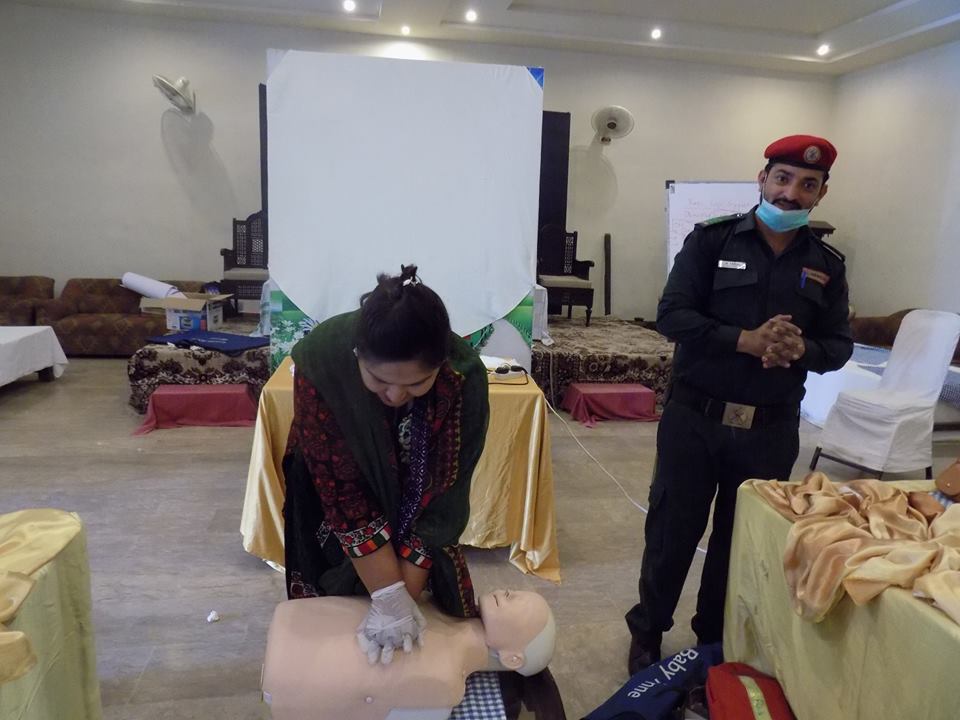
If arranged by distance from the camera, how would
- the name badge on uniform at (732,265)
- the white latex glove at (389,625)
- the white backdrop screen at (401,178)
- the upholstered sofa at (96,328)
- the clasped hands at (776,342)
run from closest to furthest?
the white latex glove at (389,625), the clasped hands at (776,342), the name badge on uniform at (732,265), the white backdrop screen at (401,178), the upholstered sofa at (96,328)

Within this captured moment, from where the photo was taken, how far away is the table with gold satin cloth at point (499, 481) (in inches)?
79.0

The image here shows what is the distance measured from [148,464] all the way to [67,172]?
12.6ft

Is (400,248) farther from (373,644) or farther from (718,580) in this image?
(373,644)

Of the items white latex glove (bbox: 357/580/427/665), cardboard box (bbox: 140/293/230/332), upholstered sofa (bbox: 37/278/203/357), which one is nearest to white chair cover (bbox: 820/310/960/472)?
white latex glove (bbox: 357/580/427/665)

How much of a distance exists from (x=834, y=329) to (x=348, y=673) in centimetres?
131

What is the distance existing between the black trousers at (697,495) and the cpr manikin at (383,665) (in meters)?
0.62

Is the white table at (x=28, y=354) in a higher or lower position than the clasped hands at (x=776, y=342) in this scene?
lower

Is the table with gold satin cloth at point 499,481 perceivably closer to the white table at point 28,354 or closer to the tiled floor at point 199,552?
the tiled floor at point 199,552

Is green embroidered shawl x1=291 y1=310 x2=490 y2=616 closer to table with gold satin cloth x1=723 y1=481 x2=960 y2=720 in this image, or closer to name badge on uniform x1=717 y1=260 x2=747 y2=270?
table with gold satin cloth x1=723 y1=481 x2=960 y2=720

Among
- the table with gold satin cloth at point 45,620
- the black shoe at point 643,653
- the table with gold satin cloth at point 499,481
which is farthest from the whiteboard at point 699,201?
the table with gold satin cloth at point 45,620

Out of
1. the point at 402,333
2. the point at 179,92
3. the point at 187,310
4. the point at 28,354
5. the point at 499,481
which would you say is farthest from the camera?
the point at 179,92

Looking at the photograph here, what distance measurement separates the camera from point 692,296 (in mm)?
1469

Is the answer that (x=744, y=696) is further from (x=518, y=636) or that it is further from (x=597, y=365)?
(x=597, y=365)

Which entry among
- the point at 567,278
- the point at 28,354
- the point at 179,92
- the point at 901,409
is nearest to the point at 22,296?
the point at 28,354
